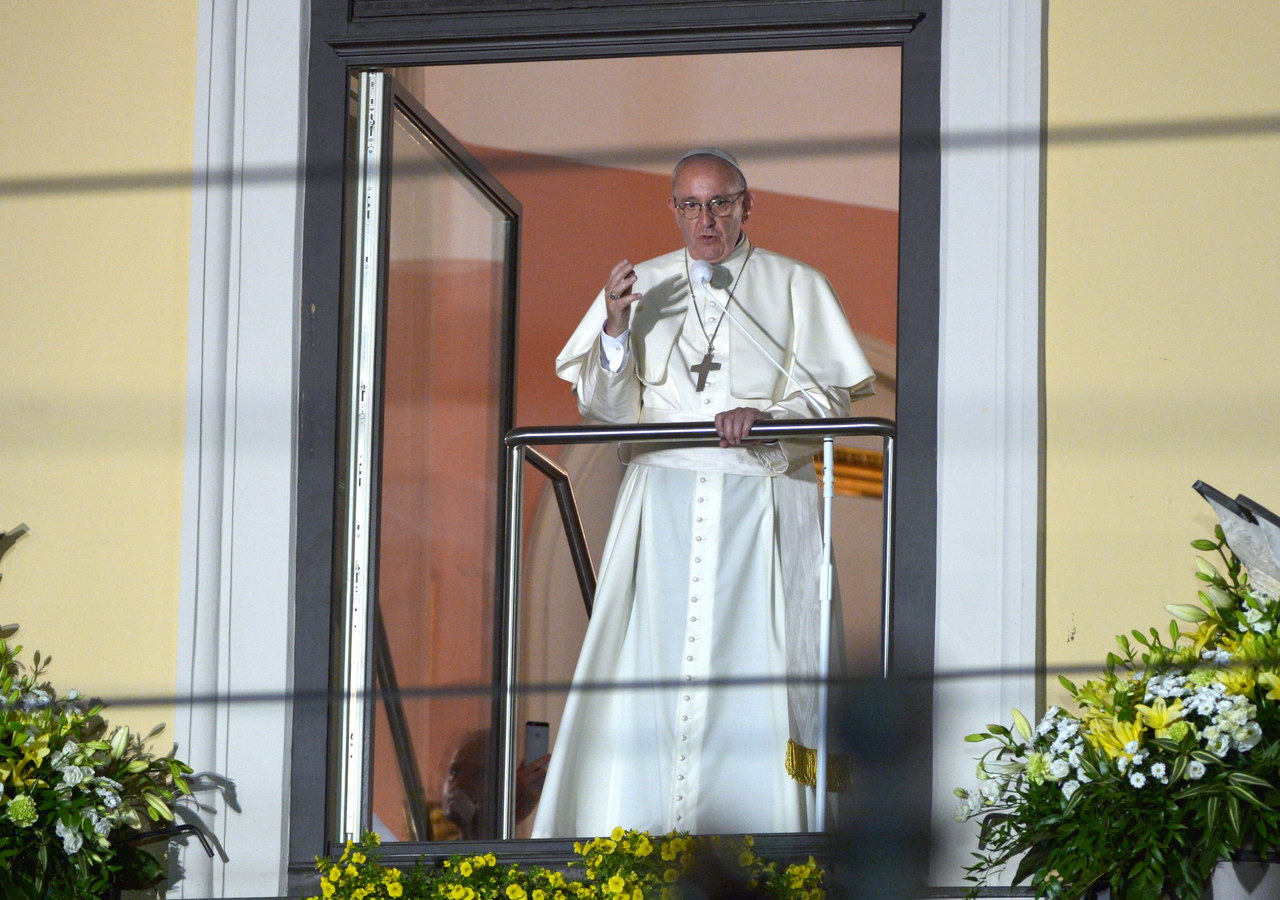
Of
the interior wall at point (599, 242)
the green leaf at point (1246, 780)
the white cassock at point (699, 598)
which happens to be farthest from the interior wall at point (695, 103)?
the green leaf at point (1246, 780)

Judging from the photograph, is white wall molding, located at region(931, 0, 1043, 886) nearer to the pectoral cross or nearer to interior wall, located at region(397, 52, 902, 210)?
the pectoral cross

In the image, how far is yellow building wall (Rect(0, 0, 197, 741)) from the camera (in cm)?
474

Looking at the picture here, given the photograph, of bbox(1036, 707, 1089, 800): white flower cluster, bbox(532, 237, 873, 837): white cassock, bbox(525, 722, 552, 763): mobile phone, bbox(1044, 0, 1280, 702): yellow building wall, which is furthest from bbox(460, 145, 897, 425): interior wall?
bbox(1036, 707, 1089, 800): white flower cluster

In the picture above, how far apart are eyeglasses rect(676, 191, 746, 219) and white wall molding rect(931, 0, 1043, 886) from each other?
1023 millimetres

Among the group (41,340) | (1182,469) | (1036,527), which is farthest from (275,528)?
(1182,469)

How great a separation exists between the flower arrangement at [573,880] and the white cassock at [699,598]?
541mm

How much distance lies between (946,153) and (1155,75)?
0.53m

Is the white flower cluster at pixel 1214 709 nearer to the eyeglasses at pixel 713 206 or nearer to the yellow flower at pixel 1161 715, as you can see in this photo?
the yellow flower at pixel 1161 715

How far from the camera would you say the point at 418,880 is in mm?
4219

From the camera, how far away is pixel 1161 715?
3730mm

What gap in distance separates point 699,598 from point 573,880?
106 cm

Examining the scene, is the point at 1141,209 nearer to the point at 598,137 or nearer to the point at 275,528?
the point at 275,528

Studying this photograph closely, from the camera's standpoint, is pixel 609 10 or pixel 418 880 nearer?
pixel 418 880

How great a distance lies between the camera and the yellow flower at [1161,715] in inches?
147
